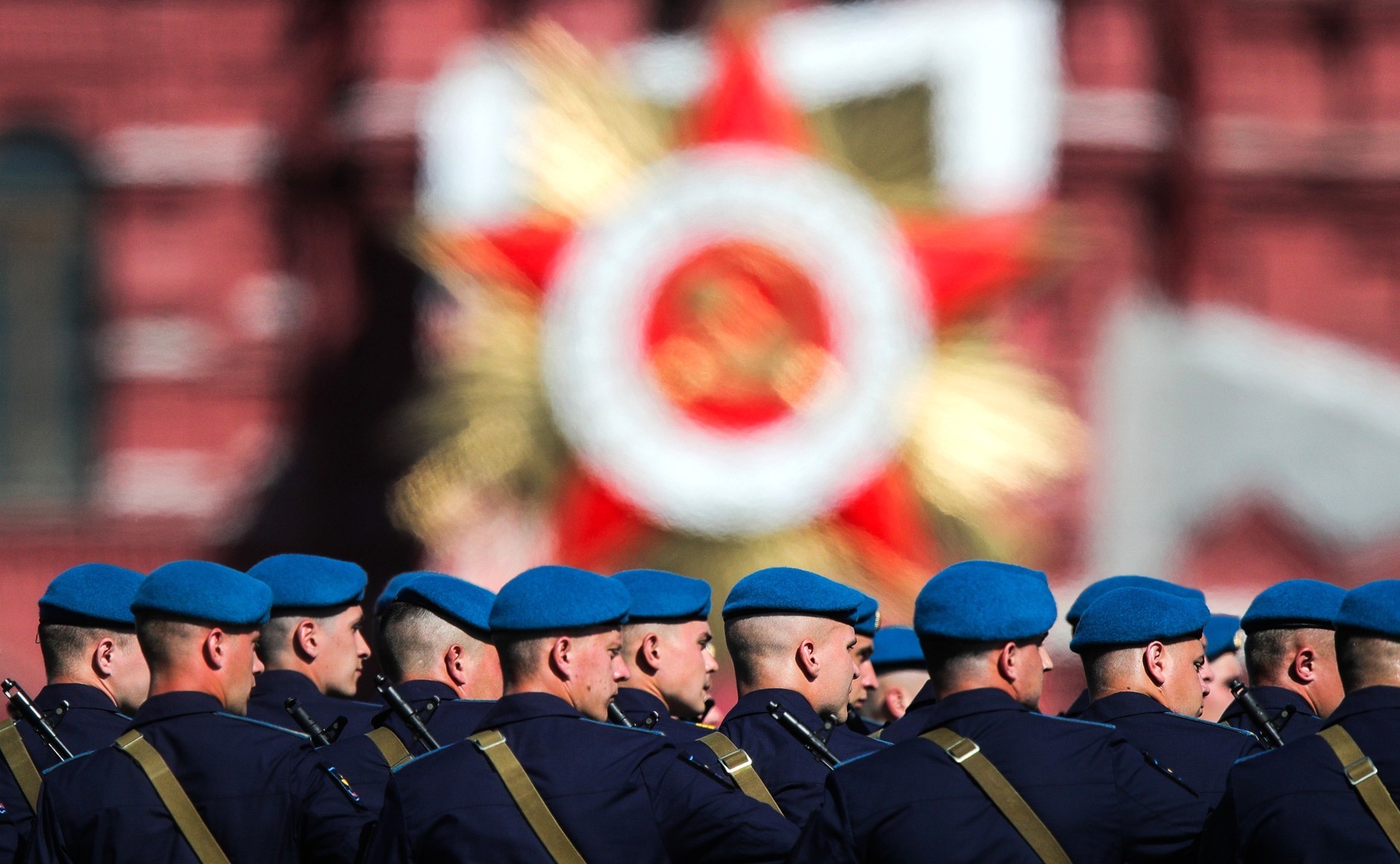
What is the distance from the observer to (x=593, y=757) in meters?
4.09

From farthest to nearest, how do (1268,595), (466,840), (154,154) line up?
1. (154,154)
2. (1268,595)
3. (466,840)

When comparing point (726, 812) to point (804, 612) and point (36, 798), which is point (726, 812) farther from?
point (36, 798)

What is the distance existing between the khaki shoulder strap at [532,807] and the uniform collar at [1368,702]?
1.36 meters

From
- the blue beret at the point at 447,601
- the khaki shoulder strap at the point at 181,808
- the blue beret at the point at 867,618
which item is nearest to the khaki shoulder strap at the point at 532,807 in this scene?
the khaki shoulder strap at the point at 181,808

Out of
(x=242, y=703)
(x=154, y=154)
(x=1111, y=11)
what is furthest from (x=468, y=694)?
(x=154, y=154)

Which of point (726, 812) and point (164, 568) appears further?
point (164, 568)

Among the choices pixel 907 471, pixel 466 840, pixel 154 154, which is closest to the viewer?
pixel 466 840

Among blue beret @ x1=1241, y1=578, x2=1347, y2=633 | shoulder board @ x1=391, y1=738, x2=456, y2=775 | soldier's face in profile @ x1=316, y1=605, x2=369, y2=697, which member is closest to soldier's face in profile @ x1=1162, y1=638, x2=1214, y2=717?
blue beret @ x1=1241, y1=578, x2=1347, y2=633

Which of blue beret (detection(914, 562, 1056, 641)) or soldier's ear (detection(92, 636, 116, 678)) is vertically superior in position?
blue beret (detection(914, 562, 1056, 641))

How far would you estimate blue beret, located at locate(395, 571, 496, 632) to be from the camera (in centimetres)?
505

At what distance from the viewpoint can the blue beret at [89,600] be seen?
5020 mm

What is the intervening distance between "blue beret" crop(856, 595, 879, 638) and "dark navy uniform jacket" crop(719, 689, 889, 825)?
649 mm

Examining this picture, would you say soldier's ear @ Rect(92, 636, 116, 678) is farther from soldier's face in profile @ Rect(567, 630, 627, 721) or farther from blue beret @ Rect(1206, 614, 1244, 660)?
blue beret @ Rect(1206, 614, 1244, 660)

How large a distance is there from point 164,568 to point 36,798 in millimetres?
659
